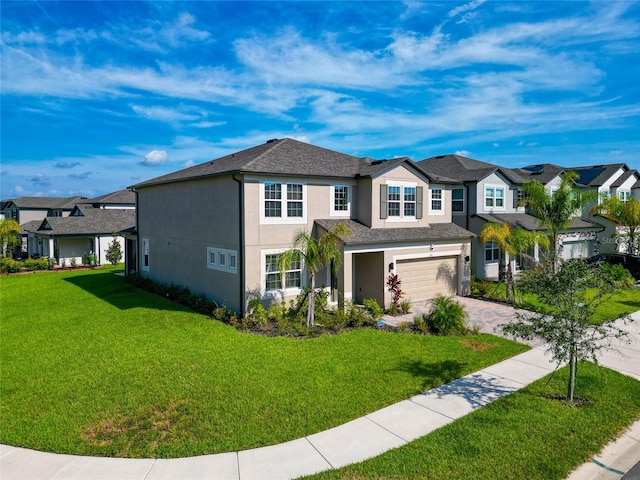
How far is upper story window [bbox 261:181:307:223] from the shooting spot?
49.9ft

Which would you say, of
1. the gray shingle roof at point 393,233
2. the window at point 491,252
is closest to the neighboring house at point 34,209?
the gray shingle roof at point 393,233

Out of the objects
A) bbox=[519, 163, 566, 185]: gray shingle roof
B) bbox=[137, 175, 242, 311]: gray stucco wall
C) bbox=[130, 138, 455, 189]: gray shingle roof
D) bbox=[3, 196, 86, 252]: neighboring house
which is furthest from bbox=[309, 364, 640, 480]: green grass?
bbox=[3, 196, 86, 252]: neighboring house

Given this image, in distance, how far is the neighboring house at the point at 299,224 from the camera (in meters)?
15.1

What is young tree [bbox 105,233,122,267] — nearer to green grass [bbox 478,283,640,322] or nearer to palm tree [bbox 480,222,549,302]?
palm tree [bbox 480,222,549,302]

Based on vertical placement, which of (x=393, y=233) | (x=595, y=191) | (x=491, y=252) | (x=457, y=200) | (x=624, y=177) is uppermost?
(x=624, y=177)

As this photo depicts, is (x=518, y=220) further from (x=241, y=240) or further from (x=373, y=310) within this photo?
(x=241, y=240)

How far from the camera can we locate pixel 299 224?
634 inches

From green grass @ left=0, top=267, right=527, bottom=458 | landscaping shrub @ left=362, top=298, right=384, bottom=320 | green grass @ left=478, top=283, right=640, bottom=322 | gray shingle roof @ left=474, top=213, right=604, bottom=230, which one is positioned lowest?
green grass @ left=0, top=267, right=527, bottom=458

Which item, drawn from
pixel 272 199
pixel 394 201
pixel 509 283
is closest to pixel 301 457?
pixel 272 199

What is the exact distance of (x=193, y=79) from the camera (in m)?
17.2

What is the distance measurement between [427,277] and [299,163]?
795cm

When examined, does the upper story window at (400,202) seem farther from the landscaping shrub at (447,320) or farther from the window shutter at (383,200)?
the landscaping shrub at (447,320)

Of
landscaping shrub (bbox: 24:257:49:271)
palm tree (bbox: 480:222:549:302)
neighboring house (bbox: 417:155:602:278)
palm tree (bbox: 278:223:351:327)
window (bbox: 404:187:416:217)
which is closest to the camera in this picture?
palm tree (bbox: 278:223:351:327)

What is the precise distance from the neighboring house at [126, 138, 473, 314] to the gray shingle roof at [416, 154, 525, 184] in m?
3.50
